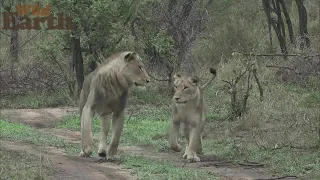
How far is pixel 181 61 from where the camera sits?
19328 mm

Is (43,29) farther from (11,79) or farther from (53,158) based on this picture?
(53,158)

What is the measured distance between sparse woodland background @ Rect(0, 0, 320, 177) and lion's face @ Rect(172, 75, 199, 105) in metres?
1.68

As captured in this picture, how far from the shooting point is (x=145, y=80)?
8656mm

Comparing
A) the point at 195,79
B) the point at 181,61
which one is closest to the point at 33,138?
the point at 195,79

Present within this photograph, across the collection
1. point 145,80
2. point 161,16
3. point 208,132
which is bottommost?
point 208,132

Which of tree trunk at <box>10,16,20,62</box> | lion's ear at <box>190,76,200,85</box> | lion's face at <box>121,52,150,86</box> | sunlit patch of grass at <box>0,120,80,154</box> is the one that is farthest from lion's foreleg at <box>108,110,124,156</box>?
tree trunk at <box>10,16,20,62</box>

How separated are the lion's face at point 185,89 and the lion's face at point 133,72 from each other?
66 cm

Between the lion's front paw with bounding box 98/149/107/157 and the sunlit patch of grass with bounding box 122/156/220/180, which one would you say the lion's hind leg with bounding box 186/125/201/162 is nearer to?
the sunlit patch of grass with bounding box 122/156/220/180

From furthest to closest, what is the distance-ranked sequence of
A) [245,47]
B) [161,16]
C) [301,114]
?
[245,47]
[161,16]
[301,114]

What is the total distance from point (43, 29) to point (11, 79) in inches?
83.2

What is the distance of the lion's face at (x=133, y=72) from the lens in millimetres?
8625

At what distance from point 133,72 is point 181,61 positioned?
10751 millimetres

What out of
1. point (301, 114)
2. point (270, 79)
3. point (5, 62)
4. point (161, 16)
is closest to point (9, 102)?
point (5, 62)

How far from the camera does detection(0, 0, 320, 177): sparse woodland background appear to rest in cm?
1258
